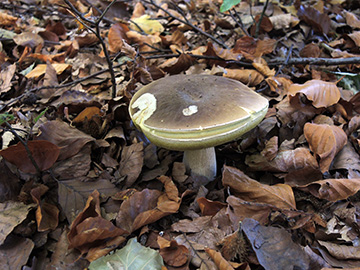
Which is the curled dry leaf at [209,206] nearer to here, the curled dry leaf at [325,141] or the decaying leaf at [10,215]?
the curled dry leaf at [325,141]

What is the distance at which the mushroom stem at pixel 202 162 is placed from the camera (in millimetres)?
1607

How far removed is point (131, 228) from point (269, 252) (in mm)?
671

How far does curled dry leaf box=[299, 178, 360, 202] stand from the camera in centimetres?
134

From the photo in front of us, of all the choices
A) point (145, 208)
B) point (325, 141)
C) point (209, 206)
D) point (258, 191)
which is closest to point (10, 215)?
point (145, 208)

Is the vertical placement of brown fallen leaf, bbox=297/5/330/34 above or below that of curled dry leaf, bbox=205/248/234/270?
above

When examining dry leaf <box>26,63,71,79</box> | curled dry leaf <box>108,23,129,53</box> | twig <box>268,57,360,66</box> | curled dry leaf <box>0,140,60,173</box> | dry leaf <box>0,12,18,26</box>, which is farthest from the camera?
dry leaf <box>0,12,18,26</box>

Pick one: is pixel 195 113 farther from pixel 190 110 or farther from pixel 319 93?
pixel 319 93

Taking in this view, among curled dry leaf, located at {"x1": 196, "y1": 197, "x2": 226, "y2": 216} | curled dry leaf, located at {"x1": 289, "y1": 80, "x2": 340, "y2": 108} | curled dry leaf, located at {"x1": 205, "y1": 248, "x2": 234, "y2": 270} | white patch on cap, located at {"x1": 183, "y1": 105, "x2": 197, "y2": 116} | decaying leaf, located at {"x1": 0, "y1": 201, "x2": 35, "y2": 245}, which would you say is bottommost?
curled dry leaf, located at {"x1": 196, "y1": 197, "x2": 226, "y2": 216}

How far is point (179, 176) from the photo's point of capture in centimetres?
165

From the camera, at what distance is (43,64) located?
2.60m

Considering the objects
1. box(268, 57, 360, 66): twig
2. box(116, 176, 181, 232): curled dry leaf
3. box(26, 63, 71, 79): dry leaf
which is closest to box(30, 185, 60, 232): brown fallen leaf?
box(116, 176, 181, 232): curled dry leaf

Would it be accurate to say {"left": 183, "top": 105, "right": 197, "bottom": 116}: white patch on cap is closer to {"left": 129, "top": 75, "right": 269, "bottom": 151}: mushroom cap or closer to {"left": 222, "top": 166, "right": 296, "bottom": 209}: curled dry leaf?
{"left": 129, "top": 75, "right": 269, "bottom": 151}: mushroom cap

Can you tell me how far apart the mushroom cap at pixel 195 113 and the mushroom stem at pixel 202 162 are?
0.35m

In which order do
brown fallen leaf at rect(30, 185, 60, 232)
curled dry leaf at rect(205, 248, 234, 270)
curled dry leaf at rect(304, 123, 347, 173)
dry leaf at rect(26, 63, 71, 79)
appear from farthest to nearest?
1. dry leaf at rect(26, 63, 71, 79)
2. curled dry leaf at rect(304, 123, 347, 173)
3. brown fallen leaf at rect(30, 185, 60, 232)
4. curled dry leaf at rect(205, 248, 234, 270)
